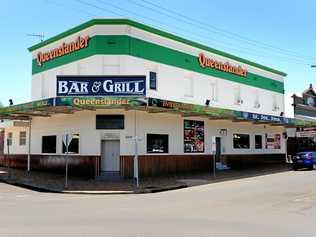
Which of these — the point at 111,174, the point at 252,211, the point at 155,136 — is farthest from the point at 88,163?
the point at 252,211

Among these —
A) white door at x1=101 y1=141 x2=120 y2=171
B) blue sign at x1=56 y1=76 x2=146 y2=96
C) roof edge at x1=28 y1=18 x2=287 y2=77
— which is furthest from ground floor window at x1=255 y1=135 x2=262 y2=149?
blue sign at x1=56 y1=76 x2=146 y2=96

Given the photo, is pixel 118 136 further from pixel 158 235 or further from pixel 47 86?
pixel 158 235

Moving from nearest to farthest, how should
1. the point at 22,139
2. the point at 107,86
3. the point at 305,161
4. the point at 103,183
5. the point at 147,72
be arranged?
the point at 103,183 → the point at 107,86 → the point at 147,72 → the point at 22,139 → the point at 305,161

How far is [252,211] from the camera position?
13656mm

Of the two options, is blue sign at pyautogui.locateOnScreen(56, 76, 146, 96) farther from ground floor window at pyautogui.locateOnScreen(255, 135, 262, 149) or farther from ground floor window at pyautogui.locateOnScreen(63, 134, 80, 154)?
ground floor window at pyautogui.locateOnScreen(255, 135, 262, 149)

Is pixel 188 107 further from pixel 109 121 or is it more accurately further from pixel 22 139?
pixel 22 139

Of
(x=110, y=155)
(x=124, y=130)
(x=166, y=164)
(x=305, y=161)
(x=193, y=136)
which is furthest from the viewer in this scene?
(x=305, y=161)

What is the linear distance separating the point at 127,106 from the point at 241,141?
1506 centimetres

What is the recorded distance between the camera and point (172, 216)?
1269cm

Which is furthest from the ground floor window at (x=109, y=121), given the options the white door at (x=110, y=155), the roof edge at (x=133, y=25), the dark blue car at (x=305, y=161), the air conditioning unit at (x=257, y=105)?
the air conditioning unit at (x=257, y=105)

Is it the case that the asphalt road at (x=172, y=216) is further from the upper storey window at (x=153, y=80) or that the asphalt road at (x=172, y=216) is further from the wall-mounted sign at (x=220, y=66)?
the wall-mounted sign at (x=220, y=66)

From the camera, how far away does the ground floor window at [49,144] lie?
30.6m

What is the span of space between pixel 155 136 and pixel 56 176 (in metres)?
6.48

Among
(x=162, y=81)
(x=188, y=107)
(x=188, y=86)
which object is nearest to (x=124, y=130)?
(x=188, y=107)
